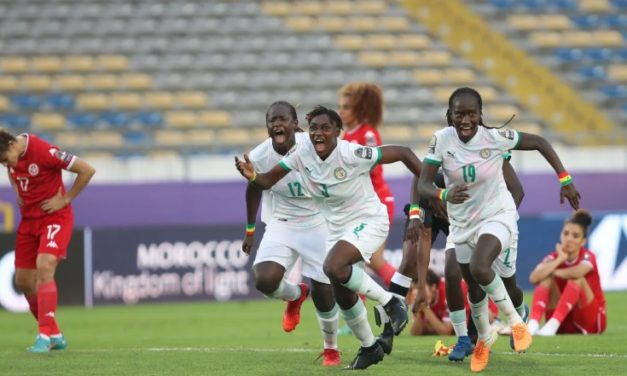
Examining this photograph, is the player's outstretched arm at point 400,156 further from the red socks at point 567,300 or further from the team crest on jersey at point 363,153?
the red socks at point 567,300

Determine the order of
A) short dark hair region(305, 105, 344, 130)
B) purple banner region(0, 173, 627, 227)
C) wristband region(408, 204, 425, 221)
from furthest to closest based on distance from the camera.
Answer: purple banner region(0, 173, 627, 227) → wristband region(408, 204, 425, 221) → short dark hair region(305, 105, 344, 130)

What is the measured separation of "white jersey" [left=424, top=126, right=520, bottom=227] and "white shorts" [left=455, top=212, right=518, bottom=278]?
0.07 meters

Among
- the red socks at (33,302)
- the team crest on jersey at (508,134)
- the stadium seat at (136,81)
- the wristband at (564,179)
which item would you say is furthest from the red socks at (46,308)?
the stadium seat at (136,81)

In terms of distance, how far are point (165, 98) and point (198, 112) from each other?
0.71m

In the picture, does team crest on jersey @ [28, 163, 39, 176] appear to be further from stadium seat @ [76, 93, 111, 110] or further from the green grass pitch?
stadium seat @ [76, 93, 111, 110]

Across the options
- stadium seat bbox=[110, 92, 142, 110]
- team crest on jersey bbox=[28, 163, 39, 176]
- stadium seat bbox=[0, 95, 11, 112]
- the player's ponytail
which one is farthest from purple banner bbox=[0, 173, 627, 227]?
team crest on jersey bbox=[28, 163, 39, 176]

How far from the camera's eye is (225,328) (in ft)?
45.5

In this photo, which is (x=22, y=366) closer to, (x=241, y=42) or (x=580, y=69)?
(x=241, y=42)

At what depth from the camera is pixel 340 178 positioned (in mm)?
8672

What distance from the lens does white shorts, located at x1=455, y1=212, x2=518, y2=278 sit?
8.55 metres

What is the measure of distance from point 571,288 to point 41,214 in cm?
478

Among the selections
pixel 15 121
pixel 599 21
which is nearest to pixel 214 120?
pixel 15 121

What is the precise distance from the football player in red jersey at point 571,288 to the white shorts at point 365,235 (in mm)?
3242

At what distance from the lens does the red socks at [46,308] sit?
34.9 feet
